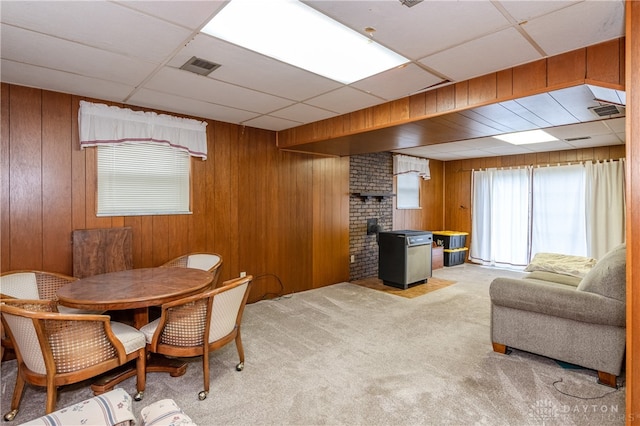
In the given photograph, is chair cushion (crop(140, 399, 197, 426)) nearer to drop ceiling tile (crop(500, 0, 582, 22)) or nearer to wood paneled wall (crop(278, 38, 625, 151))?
drop ceiling tile (crop(500, 0, 582, 22))

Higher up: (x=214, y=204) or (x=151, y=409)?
Result: (x=214, y=204)

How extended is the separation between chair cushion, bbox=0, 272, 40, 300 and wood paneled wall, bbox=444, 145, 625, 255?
298 inches

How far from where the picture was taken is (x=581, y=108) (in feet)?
9.52

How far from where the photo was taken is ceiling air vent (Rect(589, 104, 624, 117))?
2.85 meters

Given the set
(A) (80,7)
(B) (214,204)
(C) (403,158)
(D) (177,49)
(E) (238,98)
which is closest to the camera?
(A) (80,7)

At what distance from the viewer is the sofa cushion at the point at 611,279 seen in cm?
237

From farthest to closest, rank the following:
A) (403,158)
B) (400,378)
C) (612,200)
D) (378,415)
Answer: (403,158)
(612,200)
(400,378)
(378,415)

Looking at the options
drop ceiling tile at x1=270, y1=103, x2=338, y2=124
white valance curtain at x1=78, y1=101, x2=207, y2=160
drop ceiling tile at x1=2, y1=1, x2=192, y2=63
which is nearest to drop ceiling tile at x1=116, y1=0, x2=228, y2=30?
drop ceiling tile at x1=2, y1=1, x2=192, y2=63

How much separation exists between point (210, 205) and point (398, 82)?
265cm

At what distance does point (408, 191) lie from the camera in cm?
718

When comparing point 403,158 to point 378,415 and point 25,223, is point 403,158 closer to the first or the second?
point 378,415

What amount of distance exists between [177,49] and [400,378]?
2.91 metres

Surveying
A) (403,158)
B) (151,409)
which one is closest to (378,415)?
(151,409)

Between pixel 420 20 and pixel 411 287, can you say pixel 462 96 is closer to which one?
pixel 420 20
